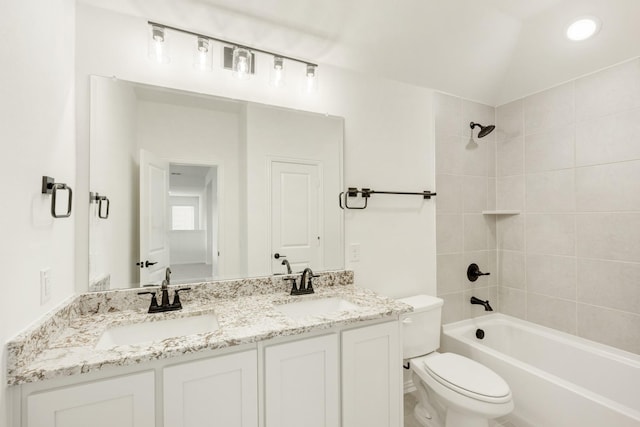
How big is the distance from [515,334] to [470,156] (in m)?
1.53

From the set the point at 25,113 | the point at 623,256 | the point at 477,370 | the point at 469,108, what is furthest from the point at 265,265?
the point at 623,256

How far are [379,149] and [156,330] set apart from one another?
5.63ft

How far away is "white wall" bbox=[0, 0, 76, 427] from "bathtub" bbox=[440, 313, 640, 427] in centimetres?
238

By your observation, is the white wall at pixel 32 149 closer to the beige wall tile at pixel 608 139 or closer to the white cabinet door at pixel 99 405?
the white cabinet door at pixel 99 405

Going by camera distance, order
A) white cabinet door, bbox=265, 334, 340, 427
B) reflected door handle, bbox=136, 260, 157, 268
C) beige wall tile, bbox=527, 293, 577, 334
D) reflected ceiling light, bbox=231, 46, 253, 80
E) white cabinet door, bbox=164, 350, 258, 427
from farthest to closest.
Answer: beige wall tile, bbox=527, 293, 577, 334, reflected ceiling light, bbox=231, 46, 253, 80, reflected door handle, bbox=136, 260, 157, 268, white cabinet door, bbox=265, 334, 340, 427, white cabinet door, bbox=164, 350, 258, 427

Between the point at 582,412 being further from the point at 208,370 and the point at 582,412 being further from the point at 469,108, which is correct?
the point at 469,108

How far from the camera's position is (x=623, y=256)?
1866 mm

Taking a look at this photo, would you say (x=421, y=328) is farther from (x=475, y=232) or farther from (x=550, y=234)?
(x=550, y=234)

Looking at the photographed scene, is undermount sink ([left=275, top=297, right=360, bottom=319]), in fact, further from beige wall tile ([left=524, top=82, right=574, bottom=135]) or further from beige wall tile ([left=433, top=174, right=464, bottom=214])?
beige wall tile ([left=524, top=82, right=574, bottom=135])

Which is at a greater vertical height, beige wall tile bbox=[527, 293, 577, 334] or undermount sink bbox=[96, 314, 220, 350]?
undermount sink bbox=[96, 314, 220, 350]

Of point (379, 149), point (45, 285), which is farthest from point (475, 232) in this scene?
point (45, 285)

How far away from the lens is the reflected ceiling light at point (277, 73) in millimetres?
1667

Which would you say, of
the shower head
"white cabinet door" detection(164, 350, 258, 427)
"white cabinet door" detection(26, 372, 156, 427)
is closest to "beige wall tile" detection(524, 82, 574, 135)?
the shower head

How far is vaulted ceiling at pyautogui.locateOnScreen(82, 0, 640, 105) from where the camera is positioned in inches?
61.1
